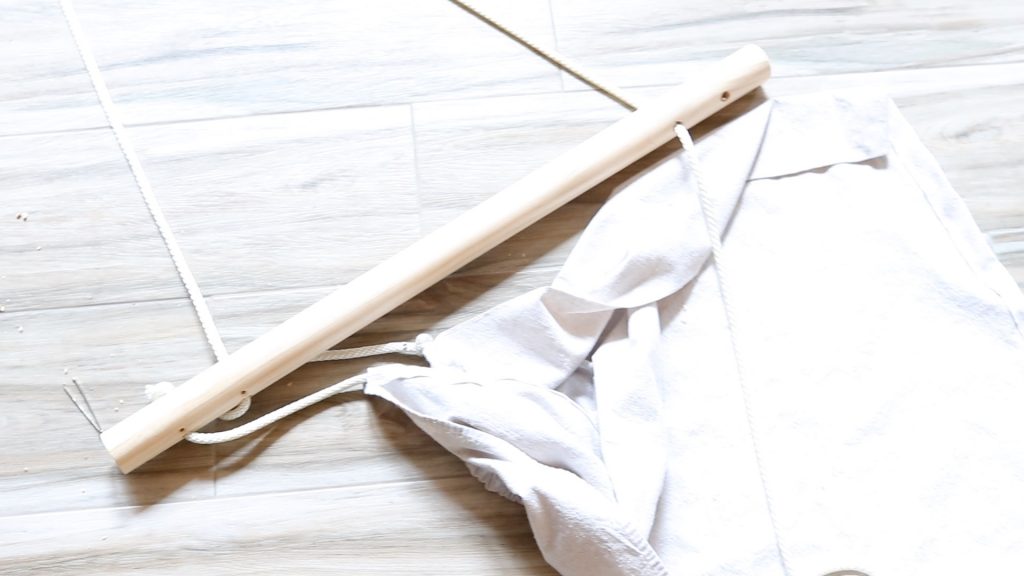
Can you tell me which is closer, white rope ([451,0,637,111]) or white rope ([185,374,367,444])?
white rope ([185,374,367,444])

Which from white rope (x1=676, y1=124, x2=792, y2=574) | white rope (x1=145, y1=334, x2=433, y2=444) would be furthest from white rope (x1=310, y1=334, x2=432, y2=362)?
white rope (x1=676, y1=124, x2=792, y2=574)

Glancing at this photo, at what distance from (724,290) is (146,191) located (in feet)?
1.87

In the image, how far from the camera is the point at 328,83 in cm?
97

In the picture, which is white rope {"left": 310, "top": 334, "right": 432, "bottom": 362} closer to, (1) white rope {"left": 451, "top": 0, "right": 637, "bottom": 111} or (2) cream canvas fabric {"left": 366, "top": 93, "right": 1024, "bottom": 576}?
(2) cream canvas fabric {"left": 366, "top": 93, "right": 1024, "bottom": 576}

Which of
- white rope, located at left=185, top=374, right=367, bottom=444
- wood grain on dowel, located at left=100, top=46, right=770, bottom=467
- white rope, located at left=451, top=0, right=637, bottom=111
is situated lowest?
white rope, located at left=185, top=374, right=367, bottom=444

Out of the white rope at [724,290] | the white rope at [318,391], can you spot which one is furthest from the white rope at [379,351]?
the white rope at [724,290]

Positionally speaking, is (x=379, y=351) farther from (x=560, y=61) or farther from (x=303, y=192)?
(x=560, y=61)

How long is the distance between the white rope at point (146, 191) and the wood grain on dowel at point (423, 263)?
0.04 m

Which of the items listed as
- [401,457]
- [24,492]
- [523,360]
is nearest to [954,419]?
[523,360]

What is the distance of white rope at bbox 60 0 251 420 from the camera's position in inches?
34.5

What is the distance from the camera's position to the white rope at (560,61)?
0.97 metres

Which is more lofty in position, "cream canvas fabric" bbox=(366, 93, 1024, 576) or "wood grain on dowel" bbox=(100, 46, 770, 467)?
"wood grain on dowel" bbox=(100, 46, 770, 467)

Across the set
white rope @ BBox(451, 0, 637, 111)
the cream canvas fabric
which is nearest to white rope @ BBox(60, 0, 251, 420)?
the cream canvas fabric

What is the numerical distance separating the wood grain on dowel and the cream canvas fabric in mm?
40
